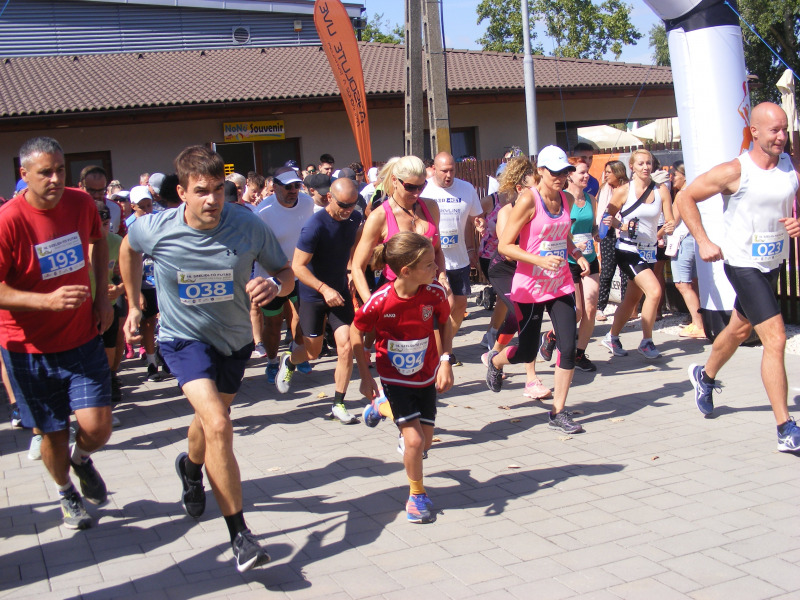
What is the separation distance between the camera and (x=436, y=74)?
13.1 meters

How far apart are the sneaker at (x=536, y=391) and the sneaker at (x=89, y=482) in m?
3.68

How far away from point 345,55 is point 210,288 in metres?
9.91

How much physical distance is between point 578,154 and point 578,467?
21.1ft

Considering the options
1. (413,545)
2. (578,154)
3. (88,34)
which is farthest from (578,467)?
(88,34)

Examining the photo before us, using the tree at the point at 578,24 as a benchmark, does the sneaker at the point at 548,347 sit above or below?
below

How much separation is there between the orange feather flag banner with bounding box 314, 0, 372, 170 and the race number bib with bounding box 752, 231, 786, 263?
873cm

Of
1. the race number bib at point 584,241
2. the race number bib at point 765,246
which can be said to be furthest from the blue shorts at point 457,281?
the race number bib at point 765,246

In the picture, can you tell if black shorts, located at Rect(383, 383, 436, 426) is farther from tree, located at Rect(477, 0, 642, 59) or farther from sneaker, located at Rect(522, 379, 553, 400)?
tree, located at Rect(477, 0, 642, 59)

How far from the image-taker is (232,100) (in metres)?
20.5

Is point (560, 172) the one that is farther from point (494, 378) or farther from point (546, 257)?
point (494, 378)

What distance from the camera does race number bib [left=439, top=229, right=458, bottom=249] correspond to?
8.42 metres

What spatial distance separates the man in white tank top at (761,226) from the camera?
551 cm

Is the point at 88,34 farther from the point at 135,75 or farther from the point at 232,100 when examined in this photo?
the point at 232,100

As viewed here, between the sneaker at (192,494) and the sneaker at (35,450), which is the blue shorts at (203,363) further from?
the sneaker at (35,450)
